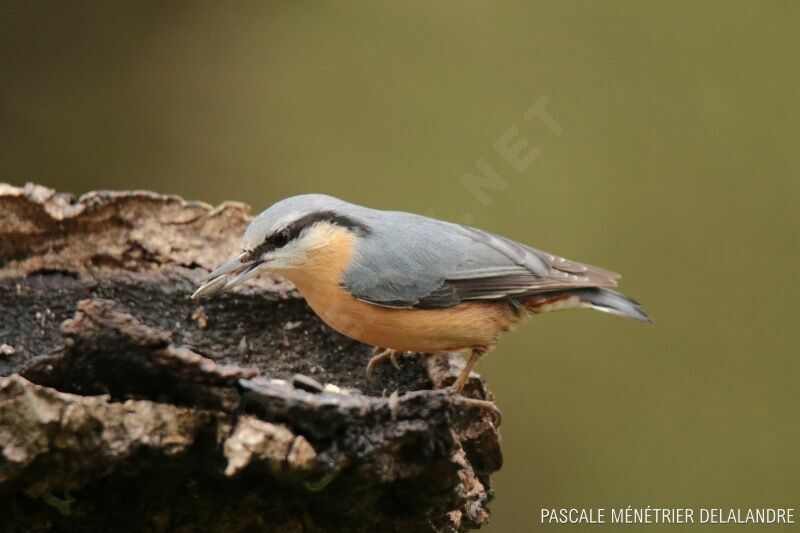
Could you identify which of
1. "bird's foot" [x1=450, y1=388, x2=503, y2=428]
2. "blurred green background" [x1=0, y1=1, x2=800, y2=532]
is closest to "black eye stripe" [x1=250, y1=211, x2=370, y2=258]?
"bird's foot" [x1=450, y1=388, x2=503, y2=428]

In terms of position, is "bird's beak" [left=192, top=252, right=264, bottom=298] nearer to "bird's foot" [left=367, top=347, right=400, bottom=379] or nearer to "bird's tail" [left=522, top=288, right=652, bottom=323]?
"bird's foot" [left=367, top=347, right=400, bottom=379]

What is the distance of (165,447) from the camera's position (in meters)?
1.58

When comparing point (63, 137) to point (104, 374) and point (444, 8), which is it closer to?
→ point (444, 8)

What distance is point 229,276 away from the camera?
8.37ft

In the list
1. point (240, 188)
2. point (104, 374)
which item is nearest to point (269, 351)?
point (104, 374)

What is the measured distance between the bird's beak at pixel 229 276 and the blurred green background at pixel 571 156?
6.19 ft

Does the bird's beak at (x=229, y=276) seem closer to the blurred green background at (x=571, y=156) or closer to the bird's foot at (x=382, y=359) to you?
the bird's foot at (x=382, y=359)

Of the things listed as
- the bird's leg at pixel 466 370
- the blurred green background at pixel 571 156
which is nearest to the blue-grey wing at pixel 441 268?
the bird's leg at pixel 466 370

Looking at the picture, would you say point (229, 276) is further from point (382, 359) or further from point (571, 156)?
point (571, 156)

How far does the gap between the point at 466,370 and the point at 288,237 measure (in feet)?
2.13

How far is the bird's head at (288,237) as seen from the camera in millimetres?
2553

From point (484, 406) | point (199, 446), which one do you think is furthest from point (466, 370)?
point (199, 446)

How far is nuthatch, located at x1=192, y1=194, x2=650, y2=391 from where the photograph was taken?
2578 millimetres

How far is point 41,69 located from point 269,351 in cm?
231
